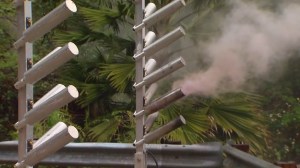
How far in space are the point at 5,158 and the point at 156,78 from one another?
5.17 ft

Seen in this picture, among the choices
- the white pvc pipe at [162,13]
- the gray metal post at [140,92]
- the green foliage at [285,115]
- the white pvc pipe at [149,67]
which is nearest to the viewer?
the gray metal post at [140,92]

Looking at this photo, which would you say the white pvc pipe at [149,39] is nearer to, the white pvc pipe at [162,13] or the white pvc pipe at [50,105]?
the white pvc pipe at [162,13]

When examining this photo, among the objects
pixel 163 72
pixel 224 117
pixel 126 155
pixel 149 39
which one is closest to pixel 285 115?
pixel 224 117

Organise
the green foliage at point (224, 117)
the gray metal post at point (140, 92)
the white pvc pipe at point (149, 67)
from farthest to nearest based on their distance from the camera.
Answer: the green foliage at point (224, 117)
the white pvc pipe at point (149, 67)
the gray metal post at point (140, 92)

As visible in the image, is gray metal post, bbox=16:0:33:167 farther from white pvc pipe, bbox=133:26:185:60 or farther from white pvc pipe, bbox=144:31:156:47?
white pvc pipe, bbox=144:31:156:47

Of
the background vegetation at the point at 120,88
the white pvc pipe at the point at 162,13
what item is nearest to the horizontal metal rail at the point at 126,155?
the white pvc pipe at the point at 162,13

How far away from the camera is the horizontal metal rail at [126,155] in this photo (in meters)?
5.04

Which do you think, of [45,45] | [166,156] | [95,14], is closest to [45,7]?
[45,45]

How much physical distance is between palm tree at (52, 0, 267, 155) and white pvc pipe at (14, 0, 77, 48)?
14.6ft

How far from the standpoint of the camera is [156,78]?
4.98 m

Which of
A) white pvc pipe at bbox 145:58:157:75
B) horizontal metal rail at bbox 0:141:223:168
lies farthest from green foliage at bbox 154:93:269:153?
white pvc pipe at bbox 145:58:157:75

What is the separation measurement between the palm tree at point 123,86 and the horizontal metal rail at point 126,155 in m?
2.77

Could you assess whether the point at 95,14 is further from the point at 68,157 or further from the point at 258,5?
the point at 68,157

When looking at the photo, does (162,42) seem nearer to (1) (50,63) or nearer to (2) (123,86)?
(1) (50,63)
